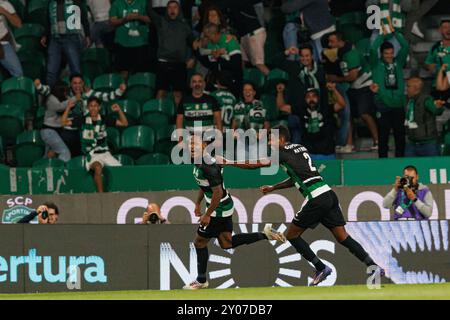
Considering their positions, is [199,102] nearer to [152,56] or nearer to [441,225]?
[152,56]

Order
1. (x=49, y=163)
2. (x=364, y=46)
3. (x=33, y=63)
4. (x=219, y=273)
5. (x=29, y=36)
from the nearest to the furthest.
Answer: (x=219, y=273)
(x=49, y=163)
(x=364, y=46)
(x=33, y=63)
(x=29, y=36)

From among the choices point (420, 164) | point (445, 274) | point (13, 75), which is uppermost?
point (13, 75)

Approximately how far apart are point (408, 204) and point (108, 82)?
6.23m

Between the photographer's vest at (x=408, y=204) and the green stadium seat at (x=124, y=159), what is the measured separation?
4594 millimetres

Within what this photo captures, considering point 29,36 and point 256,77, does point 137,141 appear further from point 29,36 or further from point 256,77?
point 29,36

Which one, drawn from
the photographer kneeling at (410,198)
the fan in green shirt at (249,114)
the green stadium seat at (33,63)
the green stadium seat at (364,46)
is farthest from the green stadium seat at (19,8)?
the photographer kneeling at (410,198)

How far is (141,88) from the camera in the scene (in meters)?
22.7

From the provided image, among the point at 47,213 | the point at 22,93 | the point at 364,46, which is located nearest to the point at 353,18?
the point at 364,46

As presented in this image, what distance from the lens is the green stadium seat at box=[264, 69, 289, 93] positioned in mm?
21953

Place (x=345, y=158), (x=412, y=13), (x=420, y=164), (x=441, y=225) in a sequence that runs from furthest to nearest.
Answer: (x=412, y=13) → (x=345, y=158) → (x=420, y=164) → (x=441, y=225)

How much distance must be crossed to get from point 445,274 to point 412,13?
621cm

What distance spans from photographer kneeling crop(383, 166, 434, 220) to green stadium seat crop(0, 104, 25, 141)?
6.41 metres

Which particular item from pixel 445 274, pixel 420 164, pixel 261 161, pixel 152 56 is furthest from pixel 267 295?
pixel 152 56

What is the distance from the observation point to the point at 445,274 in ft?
60.1
